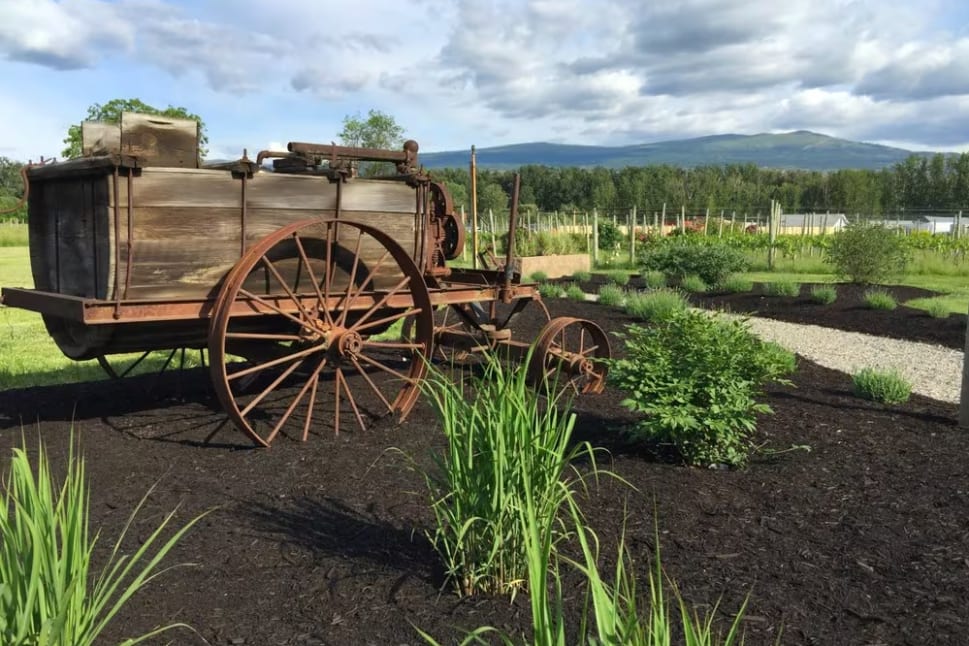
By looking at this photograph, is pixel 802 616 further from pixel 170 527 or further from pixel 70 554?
pixel 170 527

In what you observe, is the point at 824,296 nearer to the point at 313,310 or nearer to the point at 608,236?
the point at 313,310

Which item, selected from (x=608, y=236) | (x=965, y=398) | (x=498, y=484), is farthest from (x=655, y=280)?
(x=608, y=236)

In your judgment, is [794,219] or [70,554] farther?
[794,219]

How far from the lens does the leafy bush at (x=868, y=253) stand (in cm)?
1457

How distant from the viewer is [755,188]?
70.8 metres

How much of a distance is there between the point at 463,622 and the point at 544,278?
14.1 m

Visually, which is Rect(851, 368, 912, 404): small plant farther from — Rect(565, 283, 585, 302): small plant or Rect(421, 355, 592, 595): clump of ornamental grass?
Rect(565, 283, 585, 302): small plant

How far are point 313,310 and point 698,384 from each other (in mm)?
2387

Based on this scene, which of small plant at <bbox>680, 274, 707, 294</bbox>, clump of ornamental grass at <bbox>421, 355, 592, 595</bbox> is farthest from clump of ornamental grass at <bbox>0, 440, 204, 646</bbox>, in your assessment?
small plant at <bbox>680, 274, 707, 294</bbox>

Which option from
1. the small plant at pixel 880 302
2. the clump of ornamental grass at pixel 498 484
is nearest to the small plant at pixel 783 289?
the small plant at pixel 880 302

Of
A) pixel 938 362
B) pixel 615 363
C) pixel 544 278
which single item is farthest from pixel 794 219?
pixel 615 363

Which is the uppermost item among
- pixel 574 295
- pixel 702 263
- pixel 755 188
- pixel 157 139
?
pixel 755 188

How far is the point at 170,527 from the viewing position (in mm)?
3635

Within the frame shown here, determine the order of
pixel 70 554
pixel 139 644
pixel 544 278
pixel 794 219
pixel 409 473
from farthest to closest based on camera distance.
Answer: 1. pixel 794 219
2. pixel 544 278
3. pixel 409 473
4. pixel 139 644
5. pixel 70 554
